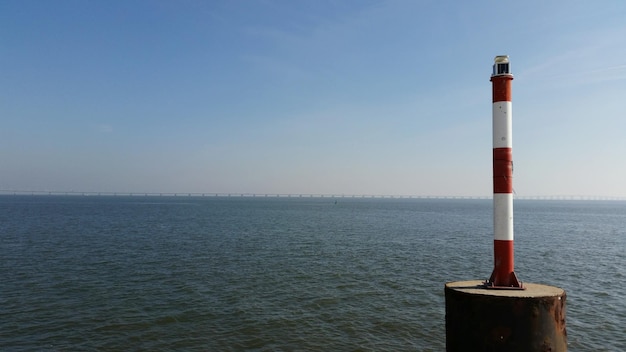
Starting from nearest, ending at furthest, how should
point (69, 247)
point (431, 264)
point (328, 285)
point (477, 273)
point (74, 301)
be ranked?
point (74, 301) < point (328, 285) < point (477, 273) < point (431, 264) < point (69, 247)

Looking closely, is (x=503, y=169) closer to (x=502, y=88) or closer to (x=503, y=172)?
(x=503, y=172)

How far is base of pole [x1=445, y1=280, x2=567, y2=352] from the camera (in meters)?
7.64

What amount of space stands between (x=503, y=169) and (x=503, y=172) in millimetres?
66

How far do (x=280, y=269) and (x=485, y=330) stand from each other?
23.0 meters

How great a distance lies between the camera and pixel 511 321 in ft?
25.2

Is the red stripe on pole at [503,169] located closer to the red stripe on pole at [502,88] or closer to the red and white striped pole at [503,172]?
the red and white striped pole at [503,172]

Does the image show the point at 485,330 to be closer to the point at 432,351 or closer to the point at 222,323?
the point at 432,351

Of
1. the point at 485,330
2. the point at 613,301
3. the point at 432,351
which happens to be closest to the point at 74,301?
the point at 432,351

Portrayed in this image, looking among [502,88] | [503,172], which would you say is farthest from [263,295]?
[502,88]

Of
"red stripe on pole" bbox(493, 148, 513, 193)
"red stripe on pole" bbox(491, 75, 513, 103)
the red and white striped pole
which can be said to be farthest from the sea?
"red stripe on pole" bbox(491, 75, 513, 103)

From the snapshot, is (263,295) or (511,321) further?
(263,295)

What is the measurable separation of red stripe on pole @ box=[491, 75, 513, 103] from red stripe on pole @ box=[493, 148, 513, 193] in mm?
1044

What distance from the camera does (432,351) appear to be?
14.8 metres

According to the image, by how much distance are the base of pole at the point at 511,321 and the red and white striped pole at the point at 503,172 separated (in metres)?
0.79
